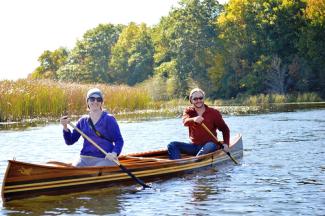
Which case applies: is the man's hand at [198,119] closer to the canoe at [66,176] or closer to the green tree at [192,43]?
the canoe at [66,176]

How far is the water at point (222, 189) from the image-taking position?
28.6 feet

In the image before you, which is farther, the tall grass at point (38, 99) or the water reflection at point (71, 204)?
the tall grass at point (38, 99)

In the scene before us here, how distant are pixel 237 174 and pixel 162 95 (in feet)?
153

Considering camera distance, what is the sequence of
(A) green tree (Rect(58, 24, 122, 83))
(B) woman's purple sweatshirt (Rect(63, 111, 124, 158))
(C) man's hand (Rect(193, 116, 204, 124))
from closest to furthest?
1. (B) woman's purple sweatshirt (Rect(63, 111, 124, 158))
2. (C) man's hand (Rect(193, 116, 204, 124))
3. (A) green tree (Rect(58, 24, 122, 83))

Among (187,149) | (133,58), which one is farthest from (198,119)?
(133,58)

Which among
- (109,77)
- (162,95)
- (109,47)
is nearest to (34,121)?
(162,95)

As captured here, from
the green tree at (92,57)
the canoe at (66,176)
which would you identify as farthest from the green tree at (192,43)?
the canoe at (66,176)

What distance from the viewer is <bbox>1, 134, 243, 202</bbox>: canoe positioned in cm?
925

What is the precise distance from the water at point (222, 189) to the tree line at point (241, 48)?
117 ft

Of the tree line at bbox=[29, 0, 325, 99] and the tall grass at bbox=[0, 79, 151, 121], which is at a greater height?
the tree line at bbox=[29, 0, 325, 99]

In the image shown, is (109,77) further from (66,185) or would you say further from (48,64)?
(66,185)

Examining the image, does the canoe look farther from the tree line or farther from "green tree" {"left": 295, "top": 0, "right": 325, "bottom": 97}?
"green tree" {"left": 295, "top": 0, "right": 325, "bottom": 97}

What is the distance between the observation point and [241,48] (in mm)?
56000

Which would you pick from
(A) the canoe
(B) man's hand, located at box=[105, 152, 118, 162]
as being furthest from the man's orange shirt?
(B) man's hand, located at box=[105, 152, 118, 162]
